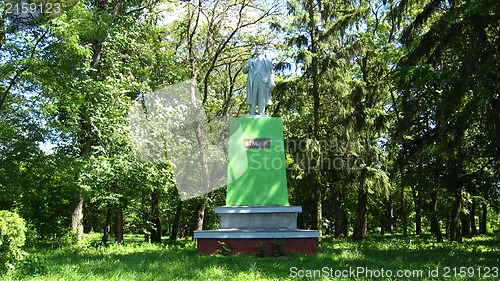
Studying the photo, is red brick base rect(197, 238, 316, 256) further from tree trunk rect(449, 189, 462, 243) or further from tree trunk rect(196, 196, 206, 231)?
tree trunk rect(196, 196, 206, 231)

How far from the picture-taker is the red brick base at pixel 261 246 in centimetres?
934

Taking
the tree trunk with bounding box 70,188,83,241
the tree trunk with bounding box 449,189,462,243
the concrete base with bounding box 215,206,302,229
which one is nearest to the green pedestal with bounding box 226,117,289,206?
the concrete base with bounding box 215,206,302,229

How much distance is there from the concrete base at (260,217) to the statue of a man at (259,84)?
9.27 ft

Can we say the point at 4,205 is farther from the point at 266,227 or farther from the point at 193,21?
the point at 266,227

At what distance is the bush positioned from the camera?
17.5 feet

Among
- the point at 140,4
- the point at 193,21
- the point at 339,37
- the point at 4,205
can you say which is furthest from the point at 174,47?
the point at 4,205

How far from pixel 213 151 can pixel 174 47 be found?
5.07 metres

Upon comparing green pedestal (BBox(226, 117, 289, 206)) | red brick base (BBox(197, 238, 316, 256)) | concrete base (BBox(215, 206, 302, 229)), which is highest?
green pedestal (BBox(226, 117, 289, 206))

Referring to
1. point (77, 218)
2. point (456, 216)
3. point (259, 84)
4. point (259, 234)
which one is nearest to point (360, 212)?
point (456, 216)

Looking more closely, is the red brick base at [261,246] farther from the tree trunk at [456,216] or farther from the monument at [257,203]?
the tree trunk at [456,216]

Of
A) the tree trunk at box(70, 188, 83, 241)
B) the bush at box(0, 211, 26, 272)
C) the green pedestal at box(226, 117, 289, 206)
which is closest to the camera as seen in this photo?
the bush at box(0, 211, 26, 272)

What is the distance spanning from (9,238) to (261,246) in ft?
16.7

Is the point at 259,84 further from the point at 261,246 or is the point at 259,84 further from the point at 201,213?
the point at 201,213

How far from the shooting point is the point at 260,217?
33.1ft
